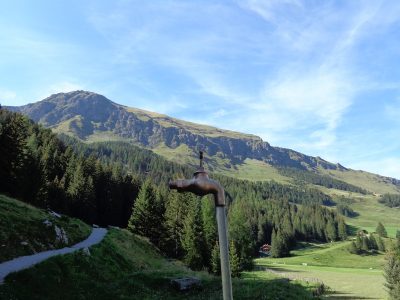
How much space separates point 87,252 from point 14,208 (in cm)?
957

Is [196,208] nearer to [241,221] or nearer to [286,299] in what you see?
[241,221]

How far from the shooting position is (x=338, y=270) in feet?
495

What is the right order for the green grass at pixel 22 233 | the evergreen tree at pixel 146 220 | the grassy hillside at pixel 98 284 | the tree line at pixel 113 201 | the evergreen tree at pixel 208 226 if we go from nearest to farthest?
the grassy hillside at pixel 98 284
the green grass at pixel 22 233
the tree line at pixel 113 201
the evergreen tree at pixel 208 226
the evergreen tree at pixel 146 220

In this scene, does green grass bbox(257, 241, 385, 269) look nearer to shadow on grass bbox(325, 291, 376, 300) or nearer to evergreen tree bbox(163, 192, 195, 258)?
shadow on grass bbox(325, 291, 376, 300)

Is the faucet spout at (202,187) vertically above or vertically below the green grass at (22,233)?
above

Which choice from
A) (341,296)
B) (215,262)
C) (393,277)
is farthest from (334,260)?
(215,262)

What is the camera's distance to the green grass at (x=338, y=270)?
329ft

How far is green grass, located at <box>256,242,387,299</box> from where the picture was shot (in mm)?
100250

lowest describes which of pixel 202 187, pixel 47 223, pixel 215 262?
pixel 215 262

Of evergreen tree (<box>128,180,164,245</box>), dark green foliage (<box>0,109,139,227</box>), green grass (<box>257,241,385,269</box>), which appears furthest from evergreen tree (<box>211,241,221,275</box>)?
green grass (<box>257,241,385,269</box>)

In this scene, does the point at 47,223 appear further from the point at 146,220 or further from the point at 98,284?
the point at 146,220

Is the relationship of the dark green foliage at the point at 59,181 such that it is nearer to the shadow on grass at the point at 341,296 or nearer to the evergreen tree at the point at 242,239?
the evergreen tree at the point at 242,239

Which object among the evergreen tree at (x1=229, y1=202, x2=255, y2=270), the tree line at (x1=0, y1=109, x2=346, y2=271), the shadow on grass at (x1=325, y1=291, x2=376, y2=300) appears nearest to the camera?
the tree line at (x1=0, y1=109, x2=346, y2=271)

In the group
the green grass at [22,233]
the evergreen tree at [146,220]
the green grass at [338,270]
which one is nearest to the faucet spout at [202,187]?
the green grass at [22,233]
